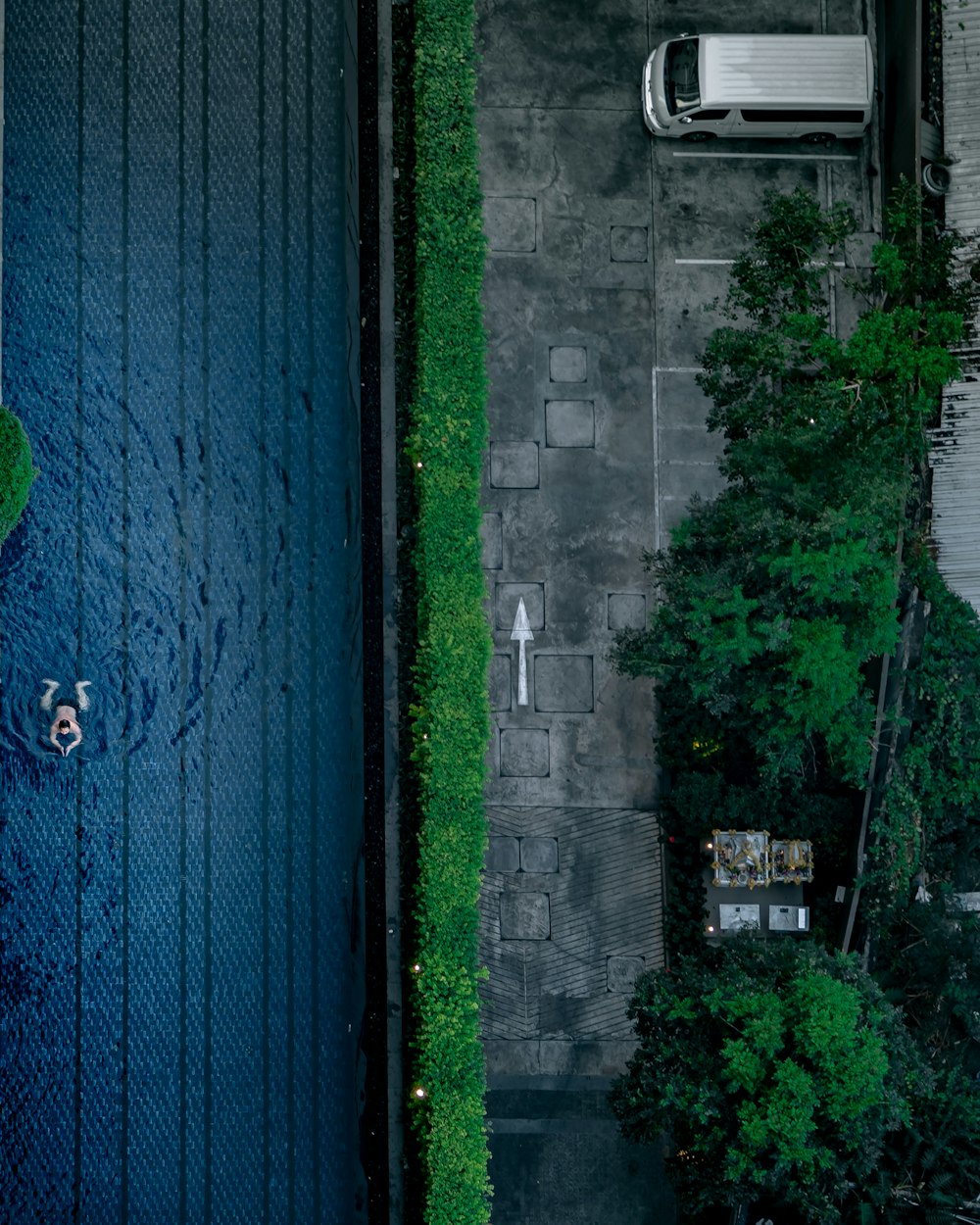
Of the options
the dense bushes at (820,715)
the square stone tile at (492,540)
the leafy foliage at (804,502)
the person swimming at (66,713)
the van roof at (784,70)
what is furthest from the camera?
the square stone tile at (492,540)

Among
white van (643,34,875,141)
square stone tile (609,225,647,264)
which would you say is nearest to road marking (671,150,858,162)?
white van (643,34,875,141)

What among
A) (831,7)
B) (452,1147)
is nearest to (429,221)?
(831,7)

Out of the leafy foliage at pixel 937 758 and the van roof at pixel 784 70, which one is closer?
the leafy foliage at pixel 937 758

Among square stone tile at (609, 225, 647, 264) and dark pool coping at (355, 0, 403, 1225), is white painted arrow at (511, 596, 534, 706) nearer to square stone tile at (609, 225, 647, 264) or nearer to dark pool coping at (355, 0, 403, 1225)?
dark pool coping at (355, 0, 403, 1225)

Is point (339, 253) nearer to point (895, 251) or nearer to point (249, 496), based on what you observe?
point (249, 496)

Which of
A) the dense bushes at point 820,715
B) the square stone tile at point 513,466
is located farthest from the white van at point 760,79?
the square stone tile at point 513,466

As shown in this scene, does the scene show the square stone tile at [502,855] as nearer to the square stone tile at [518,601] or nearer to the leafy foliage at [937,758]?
the square stone tile at [518,601]
